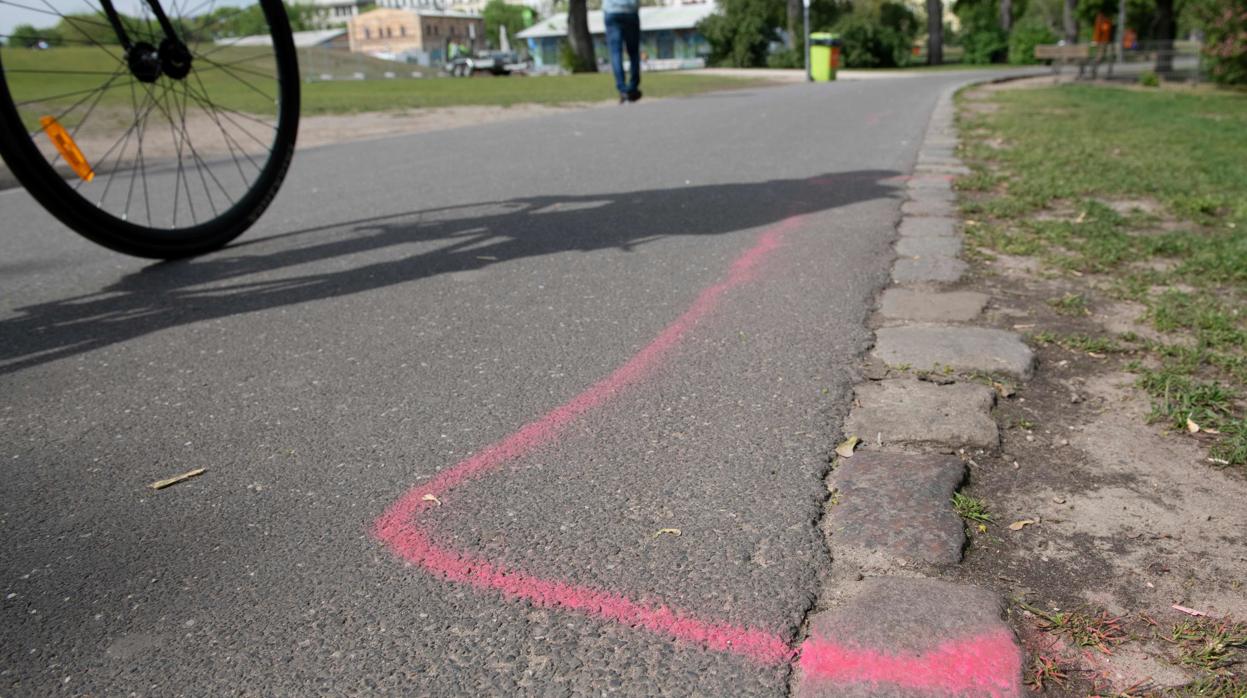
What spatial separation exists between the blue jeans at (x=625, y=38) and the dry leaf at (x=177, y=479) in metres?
9.28

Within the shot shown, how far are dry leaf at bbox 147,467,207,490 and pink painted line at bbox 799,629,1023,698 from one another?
1.43m

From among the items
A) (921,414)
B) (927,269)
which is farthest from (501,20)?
(921,414)

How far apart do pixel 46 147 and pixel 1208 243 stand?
11.5 meters

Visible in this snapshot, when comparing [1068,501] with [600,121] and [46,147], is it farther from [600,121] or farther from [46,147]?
[46,147]

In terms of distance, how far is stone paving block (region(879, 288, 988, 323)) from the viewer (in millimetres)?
3214

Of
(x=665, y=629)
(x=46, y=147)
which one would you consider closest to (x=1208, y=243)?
(x=665, y=629)

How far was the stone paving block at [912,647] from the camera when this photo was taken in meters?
1.42

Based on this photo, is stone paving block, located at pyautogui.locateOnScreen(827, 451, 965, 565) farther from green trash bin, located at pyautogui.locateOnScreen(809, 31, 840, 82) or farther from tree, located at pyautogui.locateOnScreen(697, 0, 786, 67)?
tree, located at pyautogui.locateOnScreen(697, 0, 786, 67)


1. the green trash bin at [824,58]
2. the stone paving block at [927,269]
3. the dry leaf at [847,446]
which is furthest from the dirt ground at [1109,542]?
the green trash bin at [824,58]

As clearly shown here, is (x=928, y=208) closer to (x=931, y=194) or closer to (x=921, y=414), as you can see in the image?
(x=931, y=194)

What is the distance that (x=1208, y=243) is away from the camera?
411 centimetres

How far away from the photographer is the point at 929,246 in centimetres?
426

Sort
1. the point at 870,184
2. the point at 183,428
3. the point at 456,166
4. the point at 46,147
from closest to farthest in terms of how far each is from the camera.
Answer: the point at 183,428
the point at 870,184
the point at 456,166
the point at 46,147

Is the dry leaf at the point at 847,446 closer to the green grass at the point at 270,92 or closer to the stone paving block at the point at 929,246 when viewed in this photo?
the stone paving block at the point at 929,246
